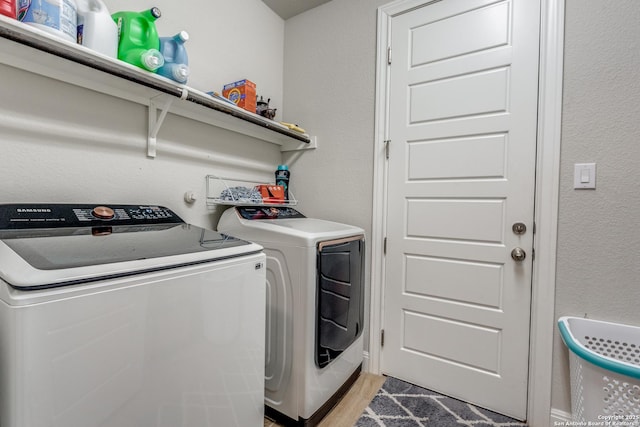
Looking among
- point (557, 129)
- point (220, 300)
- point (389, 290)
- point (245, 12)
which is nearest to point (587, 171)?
point (557, 129)

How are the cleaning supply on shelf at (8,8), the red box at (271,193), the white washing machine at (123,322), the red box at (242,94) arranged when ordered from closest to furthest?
the white washing machine at (123,322), the cleaning supply on shelf at (8,8), the red box at (242,94), the red box at (271,193)

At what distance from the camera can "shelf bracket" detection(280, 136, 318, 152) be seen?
2.23m

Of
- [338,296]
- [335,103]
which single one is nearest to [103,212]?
[338,296]

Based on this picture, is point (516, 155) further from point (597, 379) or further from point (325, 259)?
point (325, 259)

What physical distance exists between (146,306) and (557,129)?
6.23 ft

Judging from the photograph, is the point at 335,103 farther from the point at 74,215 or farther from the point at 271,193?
the point at 74,215

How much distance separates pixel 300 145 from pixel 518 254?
5.18 feet

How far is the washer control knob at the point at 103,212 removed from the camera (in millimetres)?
1170

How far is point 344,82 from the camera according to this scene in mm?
2125

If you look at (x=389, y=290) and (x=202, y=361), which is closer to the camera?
(x=202, y=361)

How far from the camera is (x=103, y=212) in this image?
3.90 ft

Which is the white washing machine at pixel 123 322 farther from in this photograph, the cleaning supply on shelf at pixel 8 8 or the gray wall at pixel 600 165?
the gray wall at pixel 600 165

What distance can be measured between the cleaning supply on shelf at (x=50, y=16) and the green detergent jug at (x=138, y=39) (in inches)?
6.8

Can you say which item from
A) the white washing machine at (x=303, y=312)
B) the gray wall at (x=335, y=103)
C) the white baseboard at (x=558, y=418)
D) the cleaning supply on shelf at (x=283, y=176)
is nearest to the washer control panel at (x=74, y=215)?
the white washing machine at (x=303, y=312)
